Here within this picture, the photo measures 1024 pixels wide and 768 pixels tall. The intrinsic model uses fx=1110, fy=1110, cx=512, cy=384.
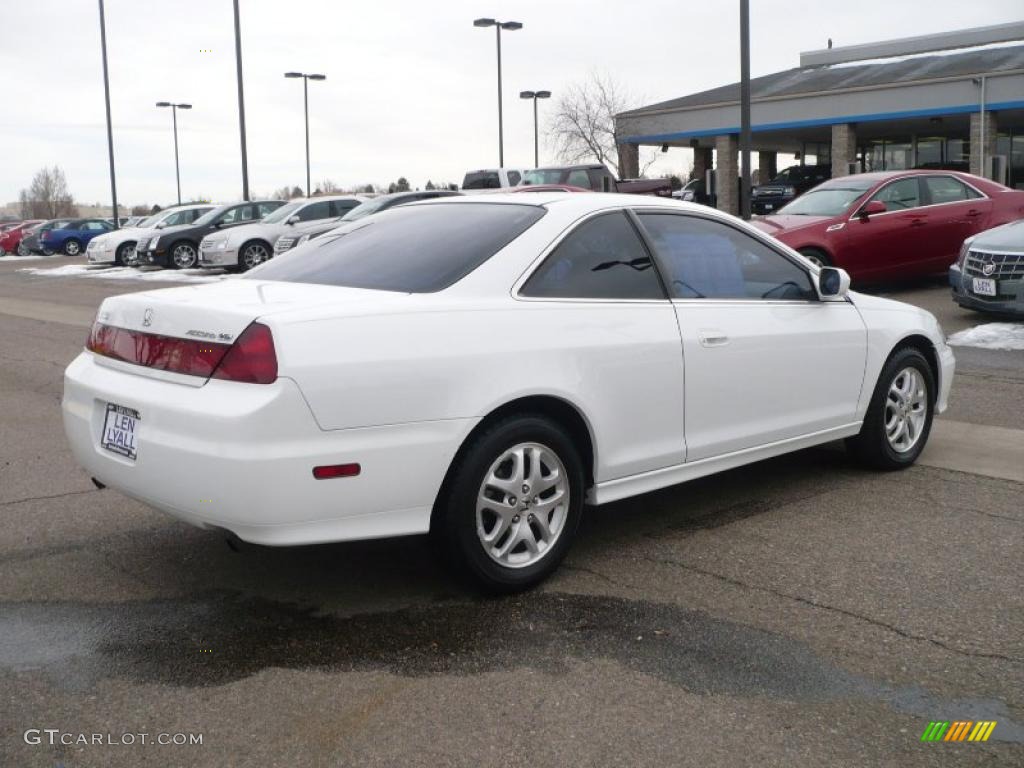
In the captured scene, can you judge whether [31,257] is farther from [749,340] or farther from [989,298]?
[749,340]

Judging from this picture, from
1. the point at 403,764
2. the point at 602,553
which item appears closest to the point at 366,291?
the point at 602,553

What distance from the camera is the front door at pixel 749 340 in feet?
15.9

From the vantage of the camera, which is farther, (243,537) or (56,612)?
(56,612)

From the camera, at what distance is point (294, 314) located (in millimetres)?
3783

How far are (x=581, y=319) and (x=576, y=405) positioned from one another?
355 mm

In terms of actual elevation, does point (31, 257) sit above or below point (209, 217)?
below

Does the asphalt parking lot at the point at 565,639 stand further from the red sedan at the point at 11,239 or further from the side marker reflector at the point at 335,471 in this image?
the red sedan at the point at 11,239

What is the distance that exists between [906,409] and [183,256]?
2329 cm

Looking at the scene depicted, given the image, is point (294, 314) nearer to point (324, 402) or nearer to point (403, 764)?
point (324, 402)

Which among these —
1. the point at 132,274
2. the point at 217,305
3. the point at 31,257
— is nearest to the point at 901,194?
the point at 217,305

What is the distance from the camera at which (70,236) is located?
4209 cm

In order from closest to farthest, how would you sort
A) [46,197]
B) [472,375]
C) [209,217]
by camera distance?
[472,375] < [209,217] < [46,197]

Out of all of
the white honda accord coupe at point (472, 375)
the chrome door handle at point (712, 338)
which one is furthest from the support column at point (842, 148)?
the chrome door handle at point (712, 338)

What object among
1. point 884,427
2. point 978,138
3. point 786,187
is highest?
point 978,138
